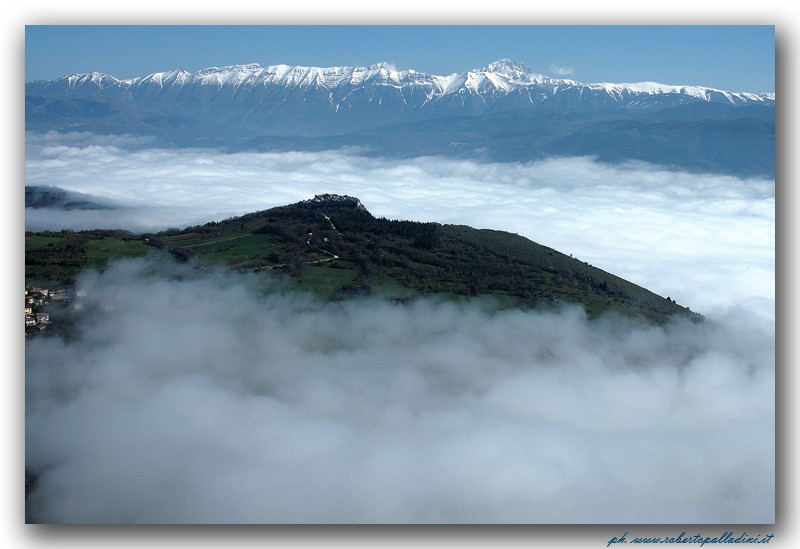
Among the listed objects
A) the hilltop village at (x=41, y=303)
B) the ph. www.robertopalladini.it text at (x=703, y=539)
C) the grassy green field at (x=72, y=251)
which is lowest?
the ph. www.robertopalladini.it text at (x=703, y=539)

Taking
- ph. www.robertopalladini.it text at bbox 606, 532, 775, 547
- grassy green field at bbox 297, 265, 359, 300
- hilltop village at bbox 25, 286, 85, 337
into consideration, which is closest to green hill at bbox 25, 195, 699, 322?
grassy green field at bbox 297, 265, 359, 300

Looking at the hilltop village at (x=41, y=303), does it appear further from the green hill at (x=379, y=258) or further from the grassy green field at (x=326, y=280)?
the grassy green field at (x=326, y=280)

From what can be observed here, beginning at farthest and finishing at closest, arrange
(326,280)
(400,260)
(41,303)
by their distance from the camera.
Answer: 1. (400,260)
2. (326,280)
3. (41,303)

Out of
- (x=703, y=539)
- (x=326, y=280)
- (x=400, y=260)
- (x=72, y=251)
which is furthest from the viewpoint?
(x=400, y=260)

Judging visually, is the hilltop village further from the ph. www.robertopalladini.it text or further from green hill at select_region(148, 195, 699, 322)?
the ph. www.robertopalladini.it text

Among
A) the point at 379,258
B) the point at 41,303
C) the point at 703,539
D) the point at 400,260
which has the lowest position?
the point at 703,539

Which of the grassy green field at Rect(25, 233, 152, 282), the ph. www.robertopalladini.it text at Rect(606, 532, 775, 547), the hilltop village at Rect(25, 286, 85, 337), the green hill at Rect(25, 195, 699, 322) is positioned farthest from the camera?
the green hill at Rect(25, 195, 699, 322)

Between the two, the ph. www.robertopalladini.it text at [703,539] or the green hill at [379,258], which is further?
the green hill at [379,258]

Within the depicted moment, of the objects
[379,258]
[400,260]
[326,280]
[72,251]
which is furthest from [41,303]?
[400,260]

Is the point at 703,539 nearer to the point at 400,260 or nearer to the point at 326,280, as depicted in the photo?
the point at 326,280

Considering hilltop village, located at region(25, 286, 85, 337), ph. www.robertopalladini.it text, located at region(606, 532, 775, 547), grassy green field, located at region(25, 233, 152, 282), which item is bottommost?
ph. www.robertopalladini.it text, located at region(606, 532, 775, 547)

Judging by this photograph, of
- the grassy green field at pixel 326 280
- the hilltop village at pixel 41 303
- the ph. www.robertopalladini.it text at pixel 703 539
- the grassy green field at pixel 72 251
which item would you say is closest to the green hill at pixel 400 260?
the grassy green field at pixel 326 280

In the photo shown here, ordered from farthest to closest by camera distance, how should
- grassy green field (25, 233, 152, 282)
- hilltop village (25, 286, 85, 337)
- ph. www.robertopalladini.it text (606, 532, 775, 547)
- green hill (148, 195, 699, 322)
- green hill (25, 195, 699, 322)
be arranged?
1. green hill (148, 195, 699, 322)
2. green hill (25, 195, 699, 322)
3. grassy green field (25, 233, 152, 282)
4. hilltop village (25, 286, 85, 337)
5. ph. www.robertopalladini.it text (606, 532, 775, 547)
